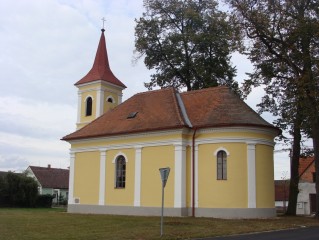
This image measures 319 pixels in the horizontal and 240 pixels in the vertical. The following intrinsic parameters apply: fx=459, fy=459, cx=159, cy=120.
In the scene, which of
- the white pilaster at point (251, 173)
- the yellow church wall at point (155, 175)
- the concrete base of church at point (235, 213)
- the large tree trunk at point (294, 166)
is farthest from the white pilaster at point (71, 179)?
the large tree trunk at point (294, 166)

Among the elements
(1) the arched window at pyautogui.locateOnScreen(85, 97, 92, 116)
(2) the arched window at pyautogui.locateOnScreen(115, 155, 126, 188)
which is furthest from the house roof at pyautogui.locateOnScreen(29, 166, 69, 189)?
(2) the arched window at pyautogui.locateOnScreen(115, 155, 126, 188)

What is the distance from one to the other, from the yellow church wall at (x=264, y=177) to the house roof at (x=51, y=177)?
44.7 metres

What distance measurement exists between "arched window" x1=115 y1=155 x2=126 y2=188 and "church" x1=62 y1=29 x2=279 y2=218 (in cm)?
7

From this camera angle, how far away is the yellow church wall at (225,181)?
87.0 ft

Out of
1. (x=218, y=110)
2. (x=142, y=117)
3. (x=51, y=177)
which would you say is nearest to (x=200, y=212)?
(x=218, y=110)

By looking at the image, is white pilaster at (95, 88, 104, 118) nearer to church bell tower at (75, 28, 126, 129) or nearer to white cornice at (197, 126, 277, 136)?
church bell tower at (75, 28, 126, 129)

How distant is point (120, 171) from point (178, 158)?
498 cm

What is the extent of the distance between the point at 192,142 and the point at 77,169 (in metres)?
9.71

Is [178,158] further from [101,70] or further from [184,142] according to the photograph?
[101,70]

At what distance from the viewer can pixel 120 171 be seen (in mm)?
30906

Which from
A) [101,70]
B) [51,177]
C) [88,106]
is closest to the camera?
[88,106]

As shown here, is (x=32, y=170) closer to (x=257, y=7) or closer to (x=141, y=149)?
(x=141, y=149)

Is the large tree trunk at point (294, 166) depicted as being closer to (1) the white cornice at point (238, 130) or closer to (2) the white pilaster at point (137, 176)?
(1) the white cornice at point (238, 130)

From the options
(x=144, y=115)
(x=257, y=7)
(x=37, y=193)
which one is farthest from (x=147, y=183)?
(x=37, y=193)
